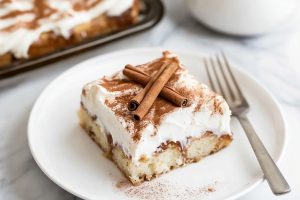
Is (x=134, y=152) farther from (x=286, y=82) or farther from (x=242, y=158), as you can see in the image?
(x=286, y=82)

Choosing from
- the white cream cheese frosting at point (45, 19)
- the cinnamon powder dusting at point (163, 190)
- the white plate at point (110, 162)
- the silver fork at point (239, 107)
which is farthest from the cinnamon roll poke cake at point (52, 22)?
the cinnamon powder dusting at point (163, 190)

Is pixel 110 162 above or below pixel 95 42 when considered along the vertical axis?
below

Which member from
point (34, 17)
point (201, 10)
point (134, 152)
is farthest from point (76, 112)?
point (201, 10)

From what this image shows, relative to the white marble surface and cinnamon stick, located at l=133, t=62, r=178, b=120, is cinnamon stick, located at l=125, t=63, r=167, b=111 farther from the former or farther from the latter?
the white marble surface

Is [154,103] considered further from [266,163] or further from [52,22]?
[52,22]

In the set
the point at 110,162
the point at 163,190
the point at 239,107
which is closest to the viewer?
the point at 163,190

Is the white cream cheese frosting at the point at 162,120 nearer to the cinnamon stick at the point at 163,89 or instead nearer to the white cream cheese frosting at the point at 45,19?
the cinnamon stick at the point at 163,89

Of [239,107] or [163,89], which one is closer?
[163,89]

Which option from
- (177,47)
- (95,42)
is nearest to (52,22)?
(95,42)
